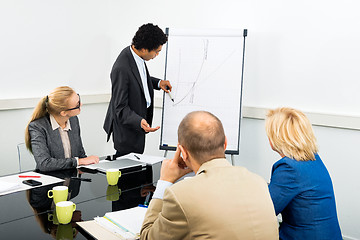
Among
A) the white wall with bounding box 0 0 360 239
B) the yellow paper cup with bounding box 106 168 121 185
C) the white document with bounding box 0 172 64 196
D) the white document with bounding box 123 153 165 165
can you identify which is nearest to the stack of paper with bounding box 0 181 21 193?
the white document with bounding box 0 172 64 196

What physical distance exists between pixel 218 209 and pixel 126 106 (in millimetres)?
Answer: 1983

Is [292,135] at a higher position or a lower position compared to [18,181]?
higher

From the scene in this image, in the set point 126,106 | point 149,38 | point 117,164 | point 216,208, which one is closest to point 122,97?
point 126,106

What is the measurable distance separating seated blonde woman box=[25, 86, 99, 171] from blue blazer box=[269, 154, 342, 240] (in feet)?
3.94

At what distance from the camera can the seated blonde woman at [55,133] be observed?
93.9 inches

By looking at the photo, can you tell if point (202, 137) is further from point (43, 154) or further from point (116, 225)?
point (43, 154)

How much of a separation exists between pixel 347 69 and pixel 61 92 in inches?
81.5

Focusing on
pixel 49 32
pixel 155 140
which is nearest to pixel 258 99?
pixel 155 140

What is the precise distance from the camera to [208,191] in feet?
3.92

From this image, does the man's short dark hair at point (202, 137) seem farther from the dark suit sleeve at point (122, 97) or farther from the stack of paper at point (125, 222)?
the dark suit sleeve at point (122, 97)

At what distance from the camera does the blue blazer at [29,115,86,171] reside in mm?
2357

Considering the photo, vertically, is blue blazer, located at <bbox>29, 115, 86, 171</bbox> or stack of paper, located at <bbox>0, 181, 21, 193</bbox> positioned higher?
blue blazer, located at <bbox>29, 115, 86, 171</bbox>

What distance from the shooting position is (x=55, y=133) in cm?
255

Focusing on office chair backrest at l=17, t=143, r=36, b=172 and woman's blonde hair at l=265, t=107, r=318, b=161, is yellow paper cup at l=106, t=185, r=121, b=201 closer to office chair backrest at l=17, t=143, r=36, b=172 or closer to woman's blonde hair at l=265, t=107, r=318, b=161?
woman's blonde hair at l=265, t=107, r=318, b=161
